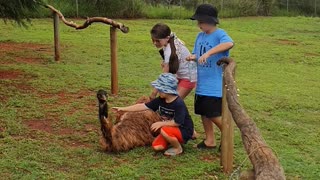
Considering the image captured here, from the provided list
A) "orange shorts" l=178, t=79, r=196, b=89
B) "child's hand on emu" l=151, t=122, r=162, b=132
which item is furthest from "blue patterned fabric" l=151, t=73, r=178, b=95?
"orange shorts" l=178, t=79, r=196, b=89

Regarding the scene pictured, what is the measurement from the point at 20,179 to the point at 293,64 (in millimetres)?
9645

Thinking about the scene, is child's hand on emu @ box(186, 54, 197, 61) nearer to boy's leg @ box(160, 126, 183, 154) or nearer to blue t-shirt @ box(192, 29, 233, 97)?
blue t-shirt @ box(192, 29, 233, 97)

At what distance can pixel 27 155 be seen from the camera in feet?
17.9

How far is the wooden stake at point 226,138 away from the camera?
486 cm

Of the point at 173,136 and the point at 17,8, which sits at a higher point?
the point at 17,8

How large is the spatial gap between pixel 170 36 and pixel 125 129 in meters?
1.07

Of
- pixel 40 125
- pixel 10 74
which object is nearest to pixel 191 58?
pixel 40 125

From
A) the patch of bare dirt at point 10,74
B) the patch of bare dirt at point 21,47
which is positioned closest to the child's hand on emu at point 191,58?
the patch of bare dirt at point 10,74

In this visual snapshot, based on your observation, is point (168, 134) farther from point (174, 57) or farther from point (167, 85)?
point (174, 57)

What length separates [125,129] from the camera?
19.0 feet

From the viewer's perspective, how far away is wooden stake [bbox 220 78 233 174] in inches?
191

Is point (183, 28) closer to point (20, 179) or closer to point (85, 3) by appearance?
point (85, 3)

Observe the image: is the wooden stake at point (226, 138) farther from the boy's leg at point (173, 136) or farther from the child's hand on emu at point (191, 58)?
the child's hand on emu at point (191, 58)

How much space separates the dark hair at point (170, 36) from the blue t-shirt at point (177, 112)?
38 cm
